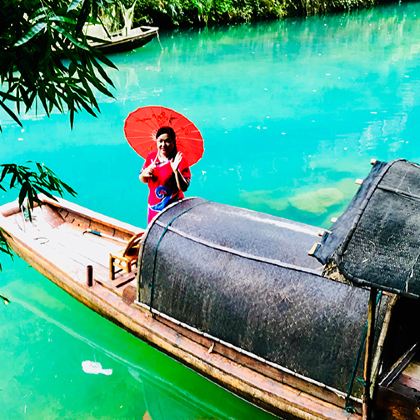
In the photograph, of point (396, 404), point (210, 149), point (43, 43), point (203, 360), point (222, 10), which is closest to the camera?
point (43, 43)

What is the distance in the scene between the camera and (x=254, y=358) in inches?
135

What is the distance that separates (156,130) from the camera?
13.4ft

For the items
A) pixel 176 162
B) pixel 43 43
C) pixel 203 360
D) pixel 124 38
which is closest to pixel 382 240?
pixel 43 43

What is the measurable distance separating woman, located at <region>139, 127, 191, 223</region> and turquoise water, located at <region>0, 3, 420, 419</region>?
Result: 4.08 feet

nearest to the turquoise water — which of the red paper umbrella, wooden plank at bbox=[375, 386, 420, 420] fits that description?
wooden plank at bbox=[375, 386, 420, 420]

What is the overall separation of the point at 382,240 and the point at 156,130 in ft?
7.39

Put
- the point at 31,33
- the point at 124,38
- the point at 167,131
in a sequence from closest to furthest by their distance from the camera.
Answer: the point at 31,33, the point at 167,131, the point at 124,38

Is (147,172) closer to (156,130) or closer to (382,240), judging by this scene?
(156,130)

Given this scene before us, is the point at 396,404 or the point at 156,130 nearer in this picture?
the point at 396,404

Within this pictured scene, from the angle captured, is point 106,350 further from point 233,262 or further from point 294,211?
point 294,211

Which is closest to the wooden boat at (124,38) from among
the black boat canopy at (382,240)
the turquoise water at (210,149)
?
the turquoise water at (210,149)

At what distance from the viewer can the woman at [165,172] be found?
13.2ft

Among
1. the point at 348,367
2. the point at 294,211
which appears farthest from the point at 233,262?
the point at 294,211

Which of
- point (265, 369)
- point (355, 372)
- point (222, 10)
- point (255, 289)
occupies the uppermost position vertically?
point (222, 10)
